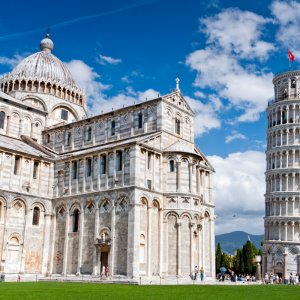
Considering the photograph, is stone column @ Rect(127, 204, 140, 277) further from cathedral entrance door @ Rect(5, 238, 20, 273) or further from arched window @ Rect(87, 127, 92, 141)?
arched window @ Rect(87, 127, 92, 141)

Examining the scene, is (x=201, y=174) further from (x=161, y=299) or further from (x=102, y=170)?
(x=161, y=299)

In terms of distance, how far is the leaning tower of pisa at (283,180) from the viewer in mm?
69562

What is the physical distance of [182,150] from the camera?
41188 mm

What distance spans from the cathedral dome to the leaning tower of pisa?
128ft

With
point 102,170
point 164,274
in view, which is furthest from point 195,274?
point 102,170

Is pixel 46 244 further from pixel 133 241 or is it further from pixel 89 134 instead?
pixel 89 134

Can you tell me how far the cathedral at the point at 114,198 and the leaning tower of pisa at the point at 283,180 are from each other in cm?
2902

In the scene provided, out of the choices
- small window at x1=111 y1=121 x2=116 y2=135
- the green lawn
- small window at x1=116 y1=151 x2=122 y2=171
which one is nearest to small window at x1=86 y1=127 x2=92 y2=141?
small window at x1=111 y1=121 x2=116 y2=135

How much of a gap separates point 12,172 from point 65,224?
758 cm

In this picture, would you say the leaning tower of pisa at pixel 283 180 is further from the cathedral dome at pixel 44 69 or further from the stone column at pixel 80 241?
the stone column at pixel 80 241

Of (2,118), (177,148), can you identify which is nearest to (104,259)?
(177,148)

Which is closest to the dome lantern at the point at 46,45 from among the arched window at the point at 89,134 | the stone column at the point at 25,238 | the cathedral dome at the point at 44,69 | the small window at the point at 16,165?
the cathedral dome at the point at 44,69

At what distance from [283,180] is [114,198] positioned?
44.5 meters

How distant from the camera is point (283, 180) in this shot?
73.1 metres
